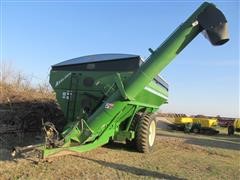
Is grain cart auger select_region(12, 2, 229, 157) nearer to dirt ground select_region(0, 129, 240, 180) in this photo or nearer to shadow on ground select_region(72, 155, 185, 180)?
dirt ground select_region(0, 129, 240, 180)

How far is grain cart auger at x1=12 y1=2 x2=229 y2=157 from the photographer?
7.65m

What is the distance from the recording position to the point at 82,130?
7887mm

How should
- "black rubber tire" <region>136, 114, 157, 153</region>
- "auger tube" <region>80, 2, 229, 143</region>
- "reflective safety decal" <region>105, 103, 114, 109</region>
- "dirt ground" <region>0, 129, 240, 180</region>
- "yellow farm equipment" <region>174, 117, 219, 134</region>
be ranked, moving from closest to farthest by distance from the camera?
1. "dirt ground" <region>0, 129, 240, 180</region>
2. "auger tube" <region>80, 2, 229, 143</region>
3. "reflective safety decal" <region>105, 103, 114, 109</region>
4. "black rubber tire" <region>136, 114, 157, 153</region>
5. "yellow farm equipment" <region>174, 117, 219, 134</region>

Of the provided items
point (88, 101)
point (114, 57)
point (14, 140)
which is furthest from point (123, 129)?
point (14, 140)

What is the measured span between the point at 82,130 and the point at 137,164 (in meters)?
1.40

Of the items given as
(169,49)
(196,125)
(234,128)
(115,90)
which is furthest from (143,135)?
(234,128)

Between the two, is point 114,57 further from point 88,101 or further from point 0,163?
point 0,163

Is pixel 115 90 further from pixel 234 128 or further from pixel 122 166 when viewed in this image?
pixel 234 128

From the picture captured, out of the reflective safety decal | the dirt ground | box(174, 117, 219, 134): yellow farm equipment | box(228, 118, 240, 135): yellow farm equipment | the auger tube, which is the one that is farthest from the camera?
box(228, 118, 240, 135): yellow farm equipment

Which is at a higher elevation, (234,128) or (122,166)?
(234,128)

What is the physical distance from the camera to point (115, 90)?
8.30 metres

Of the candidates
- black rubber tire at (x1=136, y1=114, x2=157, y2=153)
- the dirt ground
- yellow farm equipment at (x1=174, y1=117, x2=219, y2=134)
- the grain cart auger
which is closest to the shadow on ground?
the dirt ground

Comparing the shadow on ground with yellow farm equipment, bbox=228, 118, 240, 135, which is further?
yellow farm equipment, bbox=228, 118, 240, 135

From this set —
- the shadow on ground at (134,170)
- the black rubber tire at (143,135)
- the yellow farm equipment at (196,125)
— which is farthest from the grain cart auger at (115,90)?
the yellow farm equipment at (196,125)
